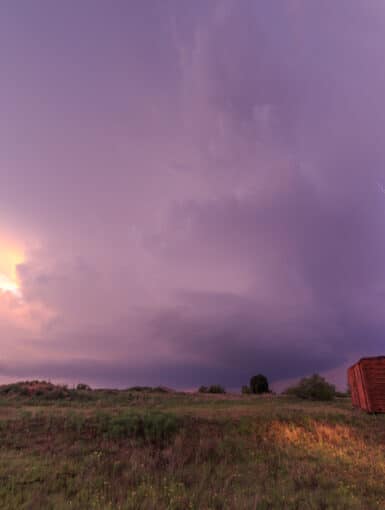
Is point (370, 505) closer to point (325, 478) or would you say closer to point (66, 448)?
point (325, 478)

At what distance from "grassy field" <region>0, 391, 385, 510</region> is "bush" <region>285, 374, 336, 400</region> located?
24.0 m

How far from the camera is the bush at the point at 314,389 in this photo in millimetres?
40500

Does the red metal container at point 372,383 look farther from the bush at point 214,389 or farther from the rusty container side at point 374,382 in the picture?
the bush at point 214,389

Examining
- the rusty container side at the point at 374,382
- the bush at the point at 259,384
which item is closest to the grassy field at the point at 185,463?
the rusty container side at the point at 374,382

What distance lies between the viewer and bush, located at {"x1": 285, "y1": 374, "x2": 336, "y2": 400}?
133 ft

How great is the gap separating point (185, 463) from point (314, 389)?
34.8 m

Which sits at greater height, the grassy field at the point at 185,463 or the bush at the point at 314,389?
the bush at the point at 314,389

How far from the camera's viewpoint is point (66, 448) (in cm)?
1227

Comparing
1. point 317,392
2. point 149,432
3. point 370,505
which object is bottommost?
point 370,505

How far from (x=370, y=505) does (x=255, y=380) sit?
164 feet

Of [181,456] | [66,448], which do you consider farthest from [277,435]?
[66,448]

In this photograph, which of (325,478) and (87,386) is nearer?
(325,478)

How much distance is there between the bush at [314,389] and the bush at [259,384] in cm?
1012

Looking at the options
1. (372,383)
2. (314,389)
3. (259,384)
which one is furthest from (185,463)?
(259,384)
